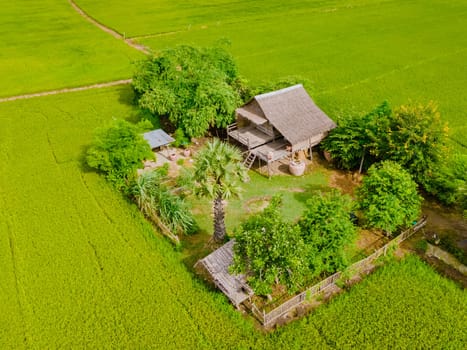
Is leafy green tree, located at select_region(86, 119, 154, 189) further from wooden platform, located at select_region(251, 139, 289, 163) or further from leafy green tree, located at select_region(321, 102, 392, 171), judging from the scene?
leafy green tree, located at select_region(321, 102, 392, 171)

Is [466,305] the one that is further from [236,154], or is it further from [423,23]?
[423,23]

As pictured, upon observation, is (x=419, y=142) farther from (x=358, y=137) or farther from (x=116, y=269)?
(x=116, y=269)

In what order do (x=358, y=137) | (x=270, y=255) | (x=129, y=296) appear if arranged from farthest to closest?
(x=358, y=137) → (x=129, y=296) → (x=270, y=255)

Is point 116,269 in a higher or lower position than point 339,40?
lower

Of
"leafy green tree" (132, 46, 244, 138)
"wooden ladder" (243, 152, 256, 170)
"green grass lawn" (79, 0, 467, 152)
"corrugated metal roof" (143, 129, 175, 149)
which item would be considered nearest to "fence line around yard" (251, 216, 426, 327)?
"wooden ladder" (243, 152, 256, 170)

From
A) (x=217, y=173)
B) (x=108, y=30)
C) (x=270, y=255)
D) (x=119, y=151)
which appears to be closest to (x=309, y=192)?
(x=217, y=173)

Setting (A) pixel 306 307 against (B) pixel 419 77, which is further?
(B) pixel 419 77

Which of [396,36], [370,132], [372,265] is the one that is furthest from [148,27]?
[372,265]

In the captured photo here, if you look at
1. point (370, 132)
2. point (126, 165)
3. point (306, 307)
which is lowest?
point (306, 307)
